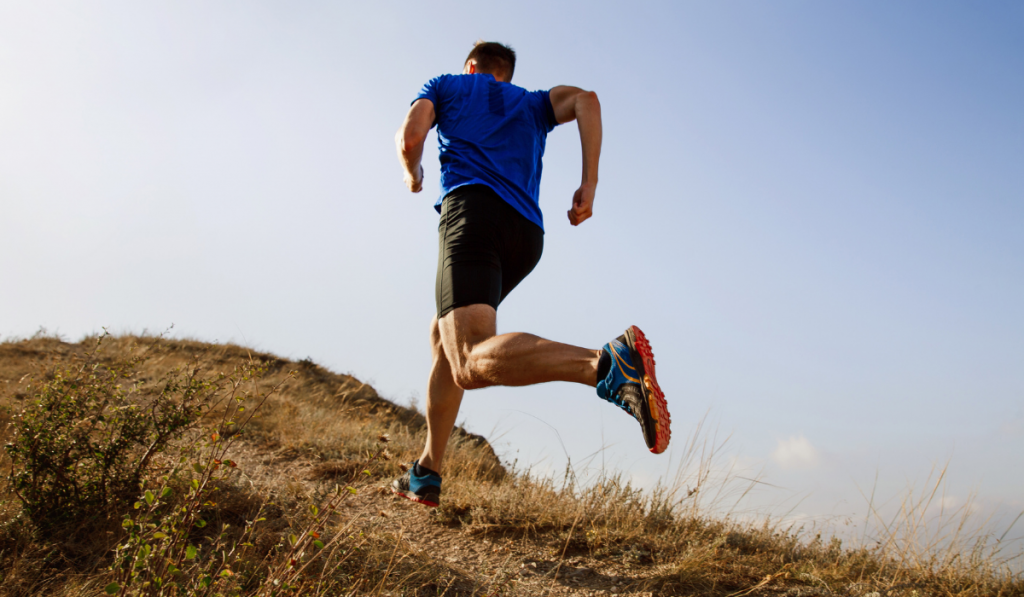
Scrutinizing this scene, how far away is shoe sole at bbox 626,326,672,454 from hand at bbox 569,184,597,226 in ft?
2.75

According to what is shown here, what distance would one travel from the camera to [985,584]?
2451 mm

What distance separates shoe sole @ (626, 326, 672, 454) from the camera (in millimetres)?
1716

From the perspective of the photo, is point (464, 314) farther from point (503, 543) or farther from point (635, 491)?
point (635, 491)

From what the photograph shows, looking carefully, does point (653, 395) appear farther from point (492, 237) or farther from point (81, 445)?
point (81, 445)

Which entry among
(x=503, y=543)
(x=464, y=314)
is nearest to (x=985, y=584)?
(x=503, y=543)

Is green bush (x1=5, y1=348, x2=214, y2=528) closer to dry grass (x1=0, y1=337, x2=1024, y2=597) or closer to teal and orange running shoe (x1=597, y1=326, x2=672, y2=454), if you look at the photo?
dry grass (x1=0, y1=337, x2=1024, y2=597)

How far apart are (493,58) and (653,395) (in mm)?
2244

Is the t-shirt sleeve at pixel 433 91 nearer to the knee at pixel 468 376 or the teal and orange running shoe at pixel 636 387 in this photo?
the knee at pixel 468 376

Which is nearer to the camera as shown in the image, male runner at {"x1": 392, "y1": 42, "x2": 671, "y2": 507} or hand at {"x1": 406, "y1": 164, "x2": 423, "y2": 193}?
male runner at {"x1": 392, "y1": 42, "x2": 671, "y2": 507}

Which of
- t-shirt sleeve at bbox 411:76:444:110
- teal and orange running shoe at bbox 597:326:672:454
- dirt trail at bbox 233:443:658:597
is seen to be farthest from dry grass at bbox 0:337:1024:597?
t-shirt sleeve at bbox 411:76:444:110

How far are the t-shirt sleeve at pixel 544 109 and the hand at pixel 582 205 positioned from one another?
0.48 meters

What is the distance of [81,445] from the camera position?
96.0 inches

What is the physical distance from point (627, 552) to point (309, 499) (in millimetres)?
1630

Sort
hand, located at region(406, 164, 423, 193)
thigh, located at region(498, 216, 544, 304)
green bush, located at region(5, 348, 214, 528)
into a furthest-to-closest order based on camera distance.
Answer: hand, located at region(406, 164, 423, 193) < thigh, located at region(498, 216, 544, 304) < green bush, located at region(5, 348, 214, 528)
